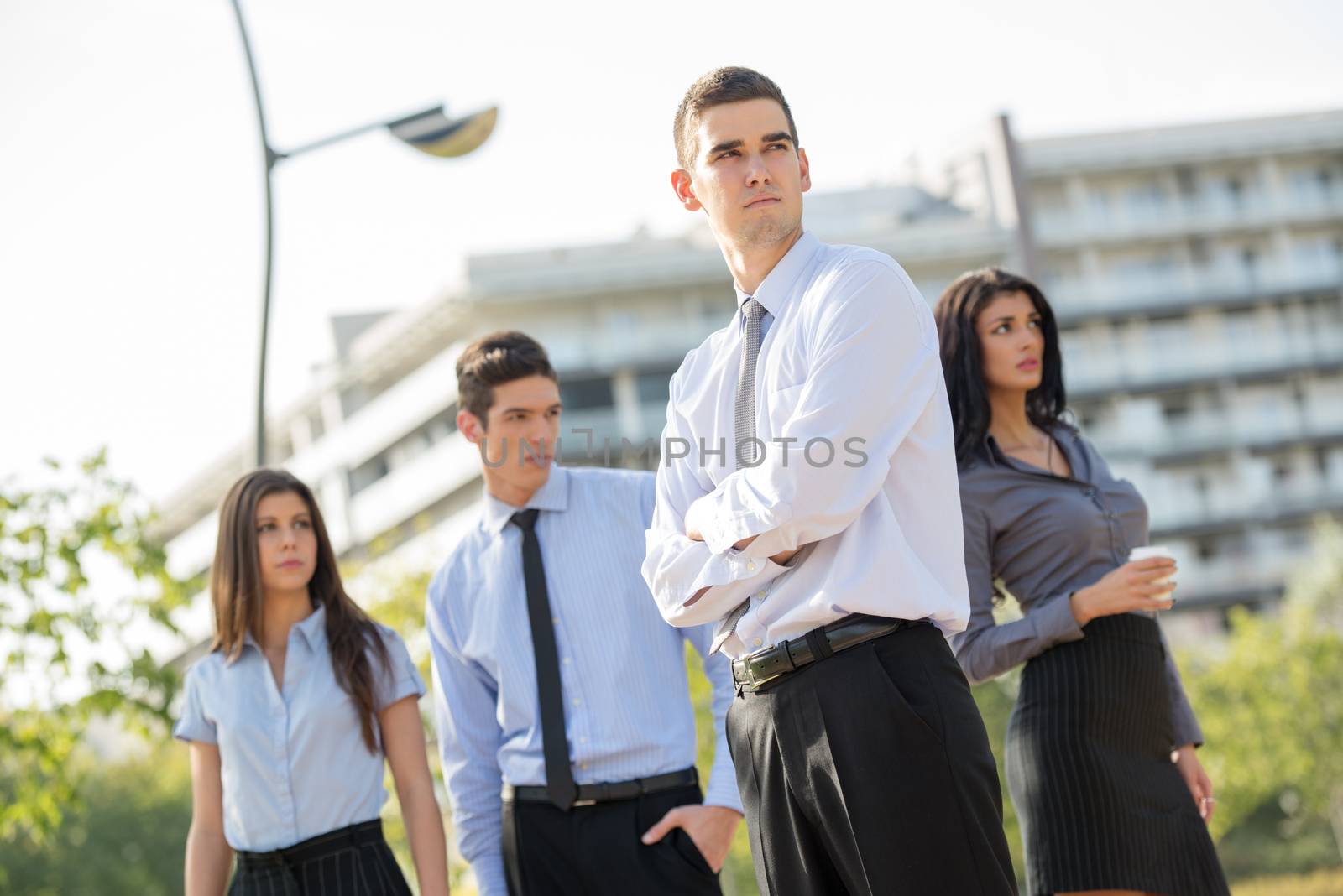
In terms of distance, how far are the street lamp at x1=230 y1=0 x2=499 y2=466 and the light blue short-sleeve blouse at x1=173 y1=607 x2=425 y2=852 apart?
339 centimetres

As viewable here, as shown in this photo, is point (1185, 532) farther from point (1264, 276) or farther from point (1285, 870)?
point (1285, 870)

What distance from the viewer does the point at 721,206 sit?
3.18 meters

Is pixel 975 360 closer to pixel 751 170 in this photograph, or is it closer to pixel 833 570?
pixel 751 170

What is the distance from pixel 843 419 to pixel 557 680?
1875 millimetres

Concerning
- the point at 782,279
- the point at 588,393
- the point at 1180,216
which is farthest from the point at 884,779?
the point at 1180,216

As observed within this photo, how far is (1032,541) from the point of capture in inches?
172

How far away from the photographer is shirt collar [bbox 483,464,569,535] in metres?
4.67

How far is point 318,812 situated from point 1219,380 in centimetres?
6760

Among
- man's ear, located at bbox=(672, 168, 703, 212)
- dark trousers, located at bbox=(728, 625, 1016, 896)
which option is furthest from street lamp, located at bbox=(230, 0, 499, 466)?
dark trousers, located at bbox=(728, 625, 1016, 896)

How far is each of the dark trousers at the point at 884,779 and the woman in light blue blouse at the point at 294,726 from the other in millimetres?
1926

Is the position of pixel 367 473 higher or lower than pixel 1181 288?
lower

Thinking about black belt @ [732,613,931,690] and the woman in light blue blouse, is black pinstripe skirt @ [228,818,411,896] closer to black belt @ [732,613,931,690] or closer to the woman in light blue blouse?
the woman in light blue blouse

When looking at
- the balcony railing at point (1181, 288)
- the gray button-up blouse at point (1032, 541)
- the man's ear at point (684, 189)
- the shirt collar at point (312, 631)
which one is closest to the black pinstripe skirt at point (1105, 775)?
the gray button-up blouse at point (1032, 541)

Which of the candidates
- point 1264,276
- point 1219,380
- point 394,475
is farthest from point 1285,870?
point 394,475
